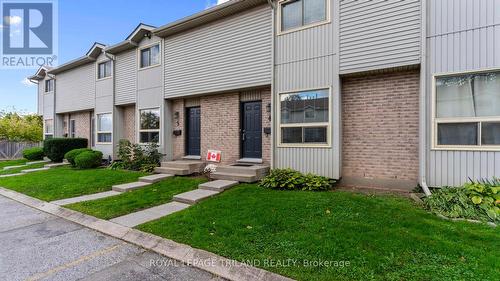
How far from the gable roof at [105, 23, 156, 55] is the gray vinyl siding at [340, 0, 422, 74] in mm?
8190

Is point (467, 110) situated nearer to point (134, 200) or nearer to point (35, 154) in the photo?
point (134, 200)

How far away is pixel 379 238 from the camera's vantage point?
139 inches

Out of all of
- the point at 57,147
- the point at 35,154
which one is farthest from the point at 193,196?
the point at 35,154

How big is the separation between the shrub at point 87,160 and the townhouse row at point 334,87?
7.69 feet

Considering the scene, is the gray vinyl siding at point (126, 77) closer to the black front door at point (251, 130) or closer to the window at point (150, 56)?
the window at point (150, 56)

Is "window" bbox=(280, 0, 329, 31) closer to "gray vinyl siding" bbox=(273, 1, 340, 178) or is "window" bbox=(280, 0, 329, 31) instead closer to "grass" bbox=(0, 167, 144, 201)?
"gray vinyl siding" bbox=(273, 1, 340, 178)

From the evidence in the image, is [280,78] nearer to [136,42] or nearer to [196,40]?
[196,40]

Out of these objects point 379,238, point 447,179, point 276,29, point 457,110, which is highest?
point 276,29

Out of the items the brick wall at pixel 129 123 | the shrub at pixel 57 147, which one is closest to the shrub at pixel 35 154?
the shrub at pixel 57 147

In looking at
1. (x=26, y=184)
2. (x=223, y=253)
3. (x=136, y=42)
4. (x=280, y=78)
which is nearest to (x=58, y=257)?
(x=223, y=253)

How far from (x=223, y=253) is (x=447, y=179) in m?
5.11

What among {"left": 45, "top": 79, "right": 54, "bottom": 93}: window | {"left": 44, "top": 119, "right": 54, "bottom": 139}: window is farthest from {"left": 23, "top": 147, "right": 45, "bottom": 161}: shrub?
{"left": 45, "top": 79, "right": 54, "bottom": 93}: window

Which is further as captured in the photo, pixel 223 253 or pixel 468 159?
pixel 468 159

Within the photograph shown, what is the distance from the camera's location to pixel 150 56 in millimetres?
11492
